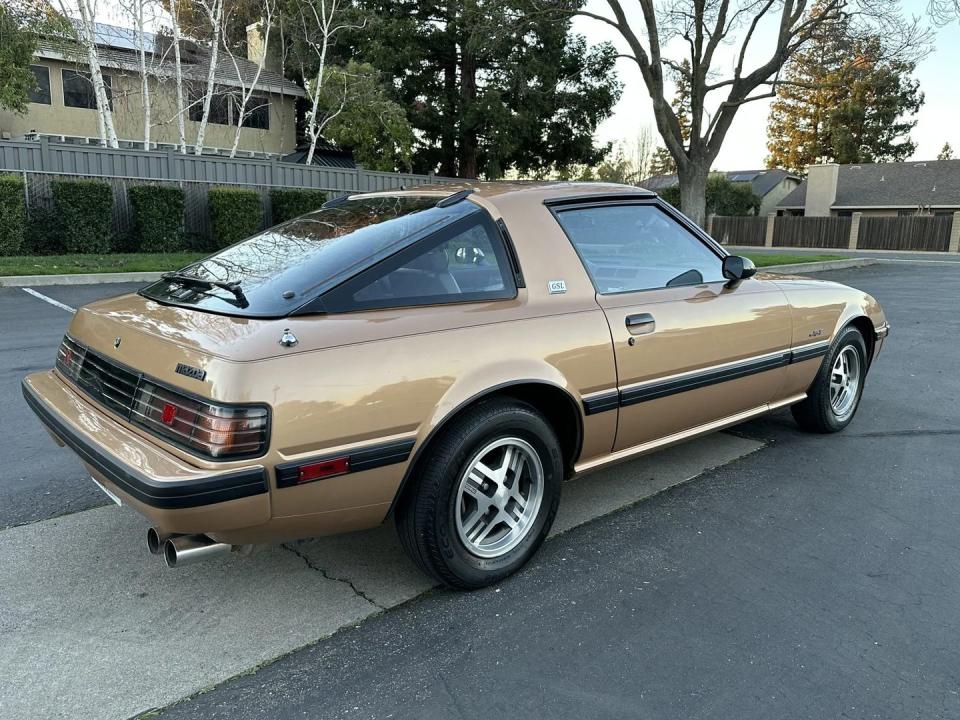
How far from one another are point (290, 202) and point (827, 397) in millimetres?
16093

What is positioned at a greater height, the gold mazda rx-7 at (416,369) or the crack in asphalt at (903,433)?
the gold mazda rx-7 at (416,369)

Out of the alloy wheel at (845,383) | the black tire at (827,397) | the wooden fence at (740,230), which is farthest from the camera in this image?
the wooden fence at (740,230)

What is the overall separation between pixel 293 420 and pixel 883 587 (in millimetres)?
2451

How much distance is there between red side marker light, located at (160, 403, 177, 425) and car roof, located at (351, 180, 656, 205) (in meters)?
1.56

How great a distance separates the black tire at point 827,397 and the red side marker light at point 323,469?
3361 mm

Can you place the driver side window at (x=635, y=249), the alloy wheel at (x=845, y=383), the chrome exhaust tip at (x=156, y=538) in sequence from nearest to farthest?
the chrome exhaust tip at (x=156, y=538), the driver side window at (x=635, y=249), the alloy wheel at (x=845, y=383)

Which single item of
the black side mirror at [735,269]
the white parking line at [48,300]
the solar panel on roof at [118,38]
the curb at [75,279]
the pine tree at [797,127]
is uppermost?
the pine tree at [797,127]

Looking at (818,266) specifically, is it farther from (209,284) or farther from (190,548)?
(190,548)

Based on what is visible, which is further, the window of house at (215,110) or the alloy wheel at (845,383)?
the window of house at (215,110)

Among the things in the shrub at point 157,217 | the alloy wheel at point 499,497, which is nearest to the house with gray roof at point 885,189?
the shrub at point 157,217

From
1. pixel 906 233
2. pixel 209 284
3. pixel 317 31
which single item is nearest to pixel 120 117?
pixel 317 31

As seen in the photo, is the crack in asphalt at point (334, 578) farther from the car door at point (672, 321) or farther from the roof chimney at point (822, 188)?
the roof chimney at point (822, 188)

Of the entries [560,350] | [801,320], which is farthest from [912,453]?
[560,350]

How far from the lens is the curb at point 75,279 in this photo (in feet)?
38.1
